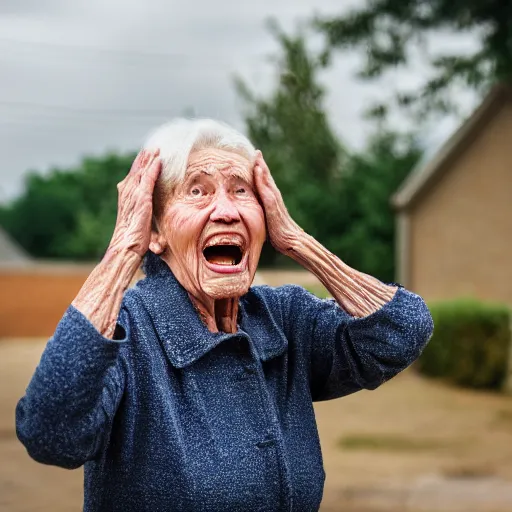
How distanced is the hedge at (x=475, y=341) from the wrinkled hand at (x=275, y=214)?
1169 centimetres

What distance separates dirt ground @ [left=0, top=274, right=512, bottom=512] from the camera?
7324 millimetres

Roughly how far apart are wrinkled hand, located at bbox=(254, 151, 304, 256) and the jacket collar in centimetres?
19

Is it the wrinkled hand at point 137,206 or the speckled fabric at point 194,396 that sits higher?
the wrinkled hand at point 137,206

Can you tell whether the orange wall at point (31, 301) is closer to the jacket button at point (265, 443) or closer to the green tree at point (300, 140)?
the green tree at point (300, 140)

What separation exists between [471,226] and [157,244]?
52.7 feet

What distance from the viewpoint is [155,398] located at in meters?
1.90

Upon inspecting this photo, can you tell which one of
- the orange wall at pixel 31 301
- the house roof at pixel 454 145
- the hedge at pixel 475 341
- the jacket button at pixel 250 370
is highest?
the jacket button at pixel 250 370

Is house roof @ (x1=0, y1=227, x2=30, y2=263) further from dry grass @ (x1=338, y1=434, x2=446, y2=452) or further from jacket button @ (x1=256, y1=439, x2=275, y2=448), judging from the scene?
jacket button @ (x1=256, y1=439, x2=275, y2=448)

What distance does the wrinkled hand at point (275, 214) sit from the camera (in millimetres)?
2113

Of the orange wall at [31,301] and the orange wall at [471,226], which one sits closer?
the orange wall at [471,226]

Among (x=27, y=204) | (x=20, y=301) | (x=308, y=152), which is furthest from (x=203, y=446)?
(x=27, y=204)

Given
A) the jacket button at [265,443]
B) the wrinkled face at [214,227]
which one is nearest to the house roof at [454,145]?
the wrinkled face at [214,227]

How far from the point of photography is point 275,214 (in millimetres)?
2123

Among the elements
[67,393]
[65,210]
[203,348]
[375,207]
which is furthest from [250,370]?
[65,210]
